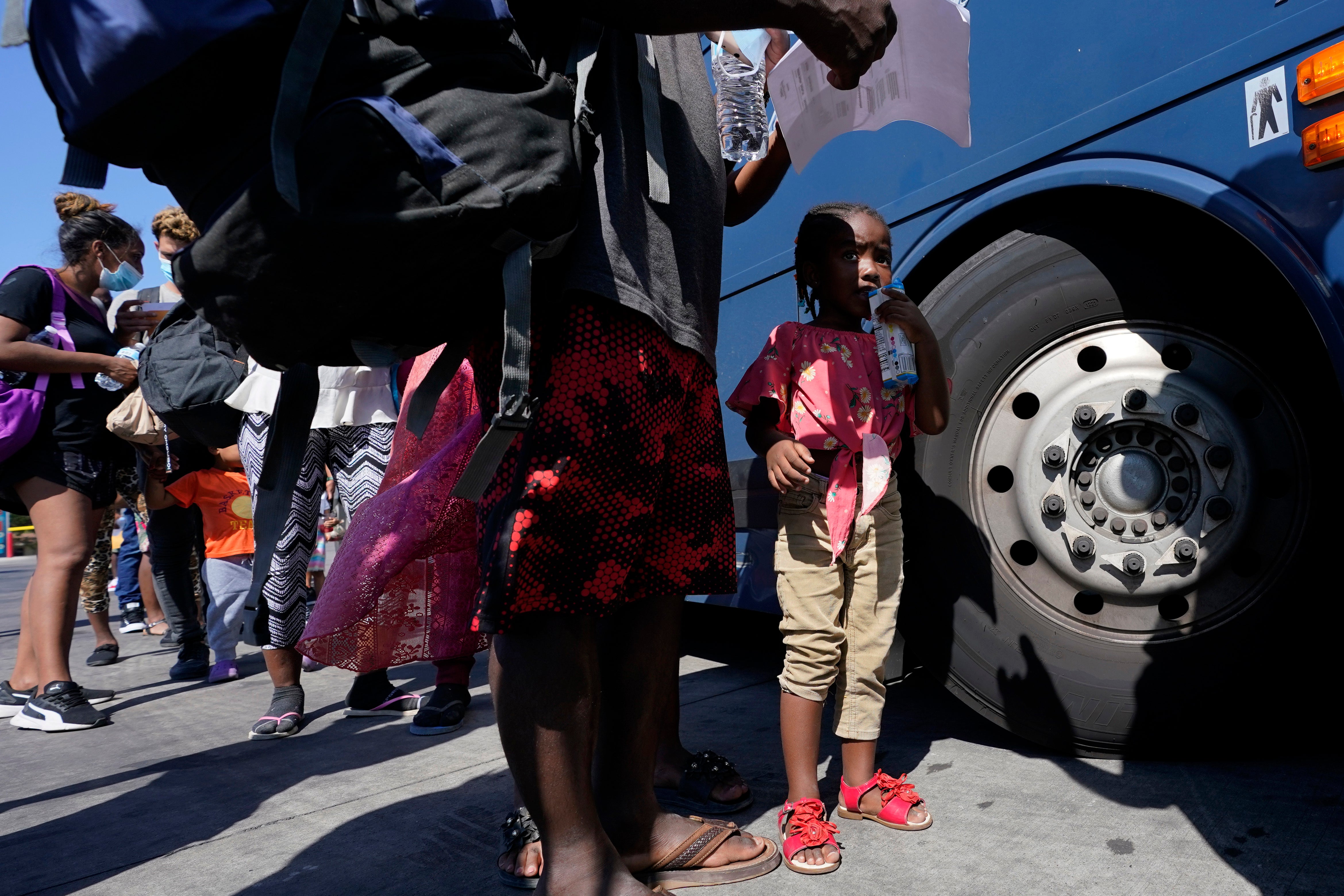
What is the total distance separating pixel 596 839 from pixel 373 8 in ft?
3.64

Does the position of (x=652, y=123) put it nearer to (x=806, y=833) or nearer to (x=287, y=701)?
(x=806, y=833)

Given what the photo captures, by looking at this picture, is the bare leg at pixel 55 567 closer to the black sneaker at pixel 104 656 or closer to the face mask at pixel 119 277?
the face mask at pixel 119 277

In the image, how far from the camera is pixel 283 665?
2.93 m

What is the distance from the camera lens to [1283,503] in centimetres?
175

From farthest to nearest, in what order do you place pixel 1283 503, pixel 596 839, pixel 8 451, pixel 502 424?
pixel 8 451 < pixel 1283 503 < pixel 596 839 < pixel 502 424

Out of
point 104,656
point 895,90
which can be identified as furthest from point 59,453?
point 895,90

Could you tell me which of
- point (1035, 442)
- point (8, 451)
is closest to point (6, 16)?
point (1035, 442)

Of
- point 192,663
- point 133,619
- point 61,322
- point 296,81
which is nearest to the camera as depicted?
point 296,81

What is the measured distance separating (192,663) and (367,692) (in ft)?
5.60

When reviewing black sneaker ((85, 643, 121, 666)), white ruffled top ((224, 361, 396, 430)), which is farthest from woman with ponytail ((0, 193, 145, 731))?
black sneaker ((85, 643, 121, 666))

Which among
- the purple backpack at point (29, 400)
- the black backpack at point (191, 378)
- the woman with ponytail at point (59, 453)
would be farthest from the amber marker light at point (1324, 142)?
the purple backpack at point (29, 400)

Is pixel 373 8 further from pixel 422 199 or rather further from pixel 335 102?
pixel 422 199

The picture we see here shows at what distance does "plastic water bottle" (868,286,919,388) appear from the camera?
71.1 inches

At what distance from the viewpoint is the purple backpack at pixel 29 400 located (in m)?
3.01
